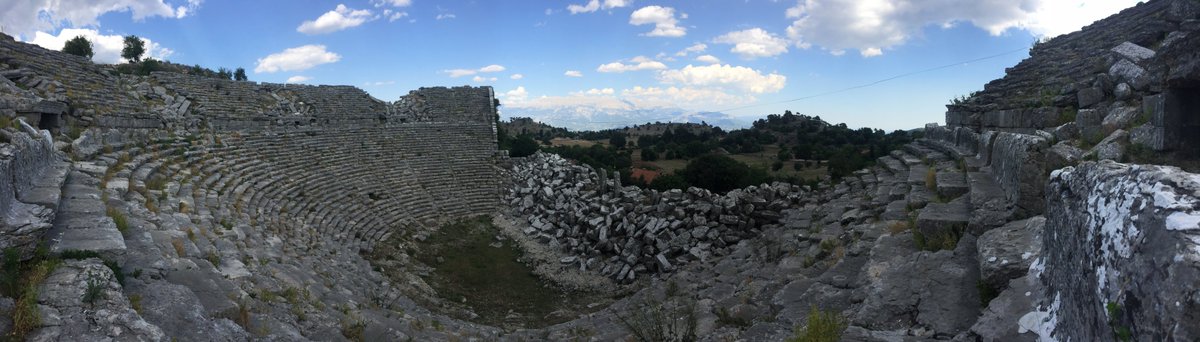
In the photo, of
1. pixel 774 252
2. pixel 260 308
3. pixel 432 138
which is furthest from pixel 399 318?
pixel 432 138

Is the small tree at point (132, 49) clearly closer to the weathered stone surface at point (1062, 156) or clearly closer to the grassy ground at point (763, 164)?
the grassy ground at point (763, 164)

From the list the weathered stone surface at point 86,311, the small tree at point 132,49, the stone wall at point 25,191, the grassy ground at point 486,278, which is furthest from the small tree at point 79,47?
the weathered stone surface at point 86,311

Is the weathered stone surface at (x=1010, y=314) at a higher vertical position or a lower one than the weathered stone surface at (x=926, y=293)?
higher

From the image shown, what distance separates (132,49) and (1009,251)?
37.1 metres

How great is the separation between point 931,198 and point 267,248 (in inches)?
344

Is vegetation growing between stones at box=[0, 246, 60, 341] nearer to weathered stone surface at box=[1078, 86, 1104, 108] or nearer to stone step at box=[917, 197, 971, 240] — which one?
stone step at box=[917, 197, 971, 240]

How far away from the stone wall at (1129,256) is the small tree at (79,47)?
32.8 meters

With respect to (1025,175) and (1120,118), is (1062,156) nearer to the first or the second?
(1025,175)

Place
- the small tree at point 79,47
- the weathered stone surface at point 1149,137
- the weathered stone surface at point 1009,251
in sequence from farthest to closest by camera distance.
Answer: the small tree at point 79,47 < the weathered stone surface at point 1149,137 < the weathered stone surface at point 1009,251

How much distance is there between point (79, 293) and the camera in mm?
3359

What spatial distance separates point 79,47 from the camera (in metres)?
24.8

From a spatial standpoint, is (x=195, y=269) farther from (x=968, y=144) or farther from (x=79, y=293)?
(x=968, y=144)

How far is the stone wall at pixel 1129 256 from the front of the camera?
161 cm

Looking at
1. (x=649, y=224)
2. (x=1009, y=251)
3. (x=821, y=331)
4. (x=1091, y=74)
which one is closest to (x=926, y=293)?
(x=1009, y=251)
